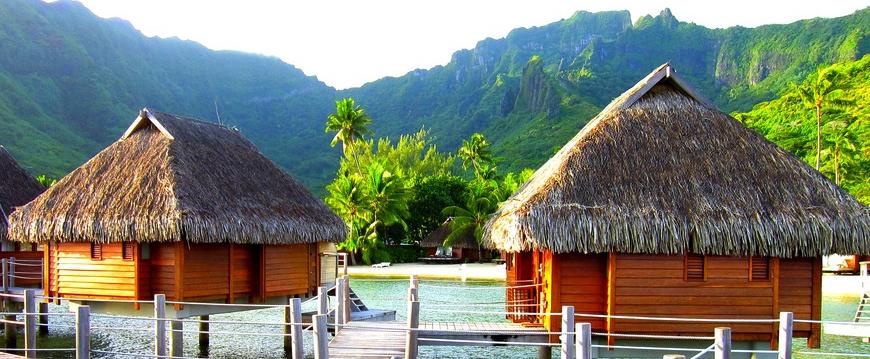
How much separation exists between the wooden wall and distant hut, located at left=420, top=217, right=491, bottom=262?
32342mm

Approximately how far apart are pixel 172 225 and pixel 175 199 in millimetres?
726

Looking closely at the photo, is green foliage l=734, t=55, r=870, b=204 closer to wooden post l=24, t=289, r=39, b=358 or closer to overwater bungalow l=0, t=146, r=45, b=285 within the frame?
overwater bungalow l=0, t=146, r=45, b=285

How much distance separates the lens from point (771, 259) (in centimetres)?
1390

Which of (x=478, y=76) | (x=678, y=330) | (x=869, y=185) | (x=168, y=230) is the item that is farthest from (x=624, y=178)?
(x=478, y=76)

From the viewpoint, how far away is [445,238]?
50.8m

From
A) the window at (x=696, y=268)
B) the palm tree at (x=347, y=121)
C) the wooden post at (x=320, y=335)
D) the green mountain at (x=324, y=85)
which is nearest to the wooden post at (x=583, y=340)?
the wooden post at (x=320, y=335)

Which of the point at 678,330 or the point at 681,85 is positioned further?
the point at 681,85

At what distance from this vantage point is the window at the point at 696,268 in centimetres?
1390

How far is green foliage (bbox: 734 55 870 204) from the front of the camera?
4553cm

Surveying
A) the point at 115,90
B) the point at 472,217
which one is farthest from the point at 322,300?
the point at 115,90

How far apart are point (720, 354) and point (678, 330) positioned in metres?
4.72

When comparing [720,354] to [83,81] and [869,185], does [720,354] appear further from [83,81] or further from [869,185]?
[83,81]

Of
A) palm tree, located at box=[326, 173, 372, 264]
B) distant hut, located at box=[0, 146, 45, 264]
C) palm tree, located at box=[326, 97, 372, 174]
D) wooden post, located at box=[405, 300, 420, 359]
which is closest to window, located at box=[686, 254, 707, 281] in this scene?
wooden post, located at box=[405, 300, 420, 359]

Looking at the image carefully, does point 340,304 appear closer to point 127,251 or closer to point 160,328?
point 160,328
